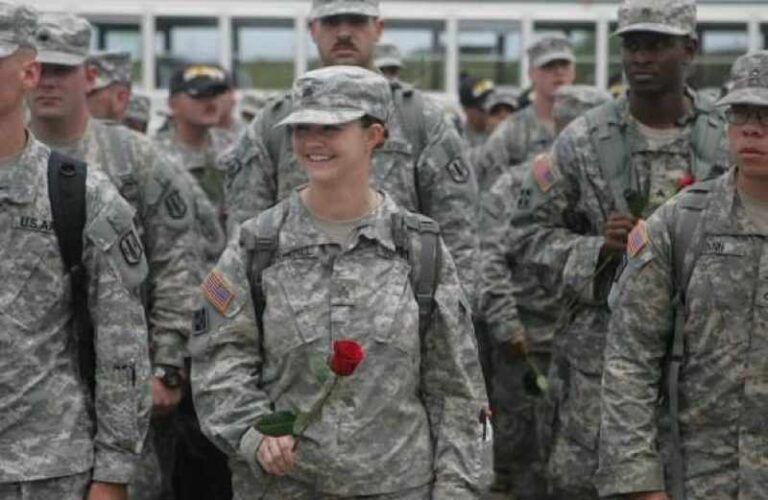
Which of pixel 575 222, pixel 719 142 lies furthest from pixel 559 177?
pixel 719 142

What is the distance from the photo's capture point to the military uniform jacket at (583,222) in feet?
21.3

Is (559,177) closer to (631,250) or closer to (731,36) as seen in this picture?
(631,250)

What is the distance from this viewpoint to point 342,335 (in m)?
4.72

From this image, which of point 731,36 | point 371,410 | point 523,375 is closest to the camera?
point 371,410

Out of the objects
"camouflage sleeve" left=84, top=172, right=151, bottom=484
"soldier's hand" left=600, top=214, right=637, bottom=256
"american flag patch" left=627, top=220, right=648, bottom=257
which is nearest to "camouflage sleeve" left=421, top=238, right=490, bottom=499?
"american flag patch" left=627, top=220, right=648, bottom=257

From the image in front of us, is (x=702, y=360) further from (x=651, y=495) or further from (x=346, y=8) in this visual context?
(x=346, y=8)

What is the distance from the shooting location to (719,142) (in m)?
6.53

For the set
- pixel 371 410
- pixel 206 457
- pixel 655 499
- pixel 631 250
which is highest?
pixel 631 250

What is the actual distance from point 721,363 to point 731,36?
48.8 feet

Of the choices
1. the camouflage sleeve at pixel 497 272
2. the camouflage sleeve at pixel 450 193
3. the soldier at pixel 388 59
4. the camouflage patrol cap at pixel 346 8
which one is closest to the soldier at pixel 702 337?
the camouflage sleeve at pixel 450 193

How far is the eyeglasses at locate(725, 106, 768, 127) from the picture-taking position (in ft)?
16.2

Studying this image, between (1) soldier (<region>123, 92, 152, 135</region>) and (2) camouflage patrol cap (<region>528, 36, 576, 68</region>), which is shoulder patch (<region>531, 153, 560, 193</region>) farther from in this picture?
(2) camouflage patrol cap (<region>528, 36, 576, 68</region>)

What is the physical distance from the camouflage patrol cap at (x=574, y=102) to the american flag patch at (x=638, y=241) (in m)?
4.23

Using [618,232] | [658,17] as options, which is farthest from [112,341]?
[658,17]
